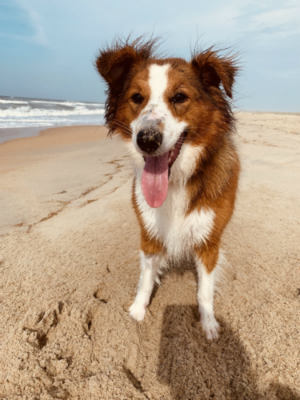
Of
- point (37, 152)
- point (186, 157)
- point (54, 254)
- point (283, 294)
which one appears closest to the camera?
point (186, 157)

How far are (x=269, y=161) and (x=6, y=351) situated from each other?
5.46m

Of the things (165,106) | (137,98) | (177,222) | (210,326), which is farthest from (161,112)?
(210,326)

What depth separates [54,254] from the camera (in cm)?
294

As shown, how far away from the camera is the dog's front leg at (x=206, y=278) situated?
2.25 meters

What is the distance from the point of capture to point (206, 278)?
7.62ft

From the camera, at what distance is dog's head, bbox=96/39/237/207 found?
200 cm

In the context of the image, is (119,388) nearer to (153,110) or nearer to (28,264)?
(28,264)

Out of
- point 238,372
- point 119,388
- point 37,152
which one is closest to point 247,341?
point 238,372

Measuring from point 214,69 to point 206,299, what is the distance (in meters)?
1.79

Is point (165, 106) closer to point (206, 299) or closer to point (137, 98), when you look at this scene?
point (137, 98)

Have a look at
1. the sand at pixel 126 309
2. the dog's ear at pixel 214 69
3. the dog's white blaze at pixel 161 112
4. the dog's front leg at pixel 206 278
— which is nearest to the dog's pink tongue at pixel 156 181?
the dog's white blaze at pixel 161 112

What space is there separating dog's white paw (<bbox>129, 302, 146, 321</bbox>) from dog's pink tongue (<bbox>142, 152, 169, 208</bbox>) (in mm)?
836

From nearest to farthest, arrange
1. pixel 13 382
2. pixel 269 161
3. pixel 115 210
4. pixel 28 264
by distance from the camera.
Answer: pixel 13 382 < pixel 28 264 < pixel 115 210 < pixel 269 161

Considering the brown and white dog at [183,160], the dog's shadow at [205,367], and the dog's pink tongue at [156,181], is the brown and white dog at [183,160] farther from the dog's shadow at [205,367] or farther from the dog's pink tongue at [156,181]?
the dog's shadow at [205,367]
